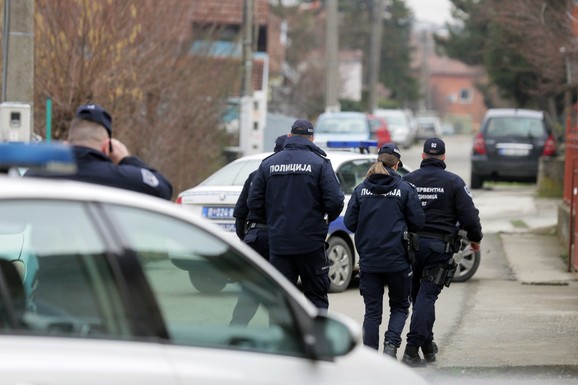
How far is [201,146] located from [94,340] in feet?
56.7

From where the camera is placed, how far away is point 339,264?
507 inches

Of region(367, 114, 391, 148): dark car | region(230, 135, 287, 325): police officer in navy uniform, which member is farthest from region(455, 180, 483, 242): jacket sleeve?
region(367, 114, 391, 148): dark car

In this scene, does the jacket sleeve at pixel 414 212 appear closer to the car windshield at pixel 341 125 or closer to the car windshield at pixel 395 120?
the car windshield at pixel 341 125

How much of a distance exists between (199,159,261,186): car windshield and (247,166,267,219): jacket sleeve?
3.37 meters

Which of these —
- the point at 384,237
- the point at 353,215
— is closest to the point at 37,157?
the point at 384,237

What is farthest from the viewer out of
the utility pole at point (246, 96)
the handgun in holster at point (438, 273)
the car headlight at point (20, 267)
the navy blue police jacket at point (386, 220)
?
the utility pole at point (246, 96)

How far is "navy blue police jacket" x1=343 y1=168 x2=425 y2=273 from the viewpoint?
28.7ft

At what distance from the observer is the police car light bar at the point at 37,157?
4.13 meters

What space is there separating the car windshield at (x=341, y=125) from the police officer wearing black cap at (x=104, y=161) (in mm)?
24391

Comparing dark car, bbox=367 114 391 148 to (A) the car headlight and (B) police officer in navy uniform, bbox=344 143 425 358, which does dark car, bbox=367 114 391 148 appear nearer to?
(B) police officer in navy uniform, bbox=344 143 425 358

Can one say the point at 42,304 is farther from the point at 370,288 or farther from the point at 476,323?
the point at 476,323

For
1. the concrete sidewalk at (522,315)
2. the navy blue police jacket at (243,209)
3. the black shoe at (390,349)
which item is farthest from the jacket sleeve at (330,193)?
the concrete sidewalk at (522,315)

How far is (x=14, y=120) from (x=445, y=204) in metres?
3.87

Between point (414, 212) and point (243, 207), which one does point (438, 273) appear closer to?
point (414, 212)
